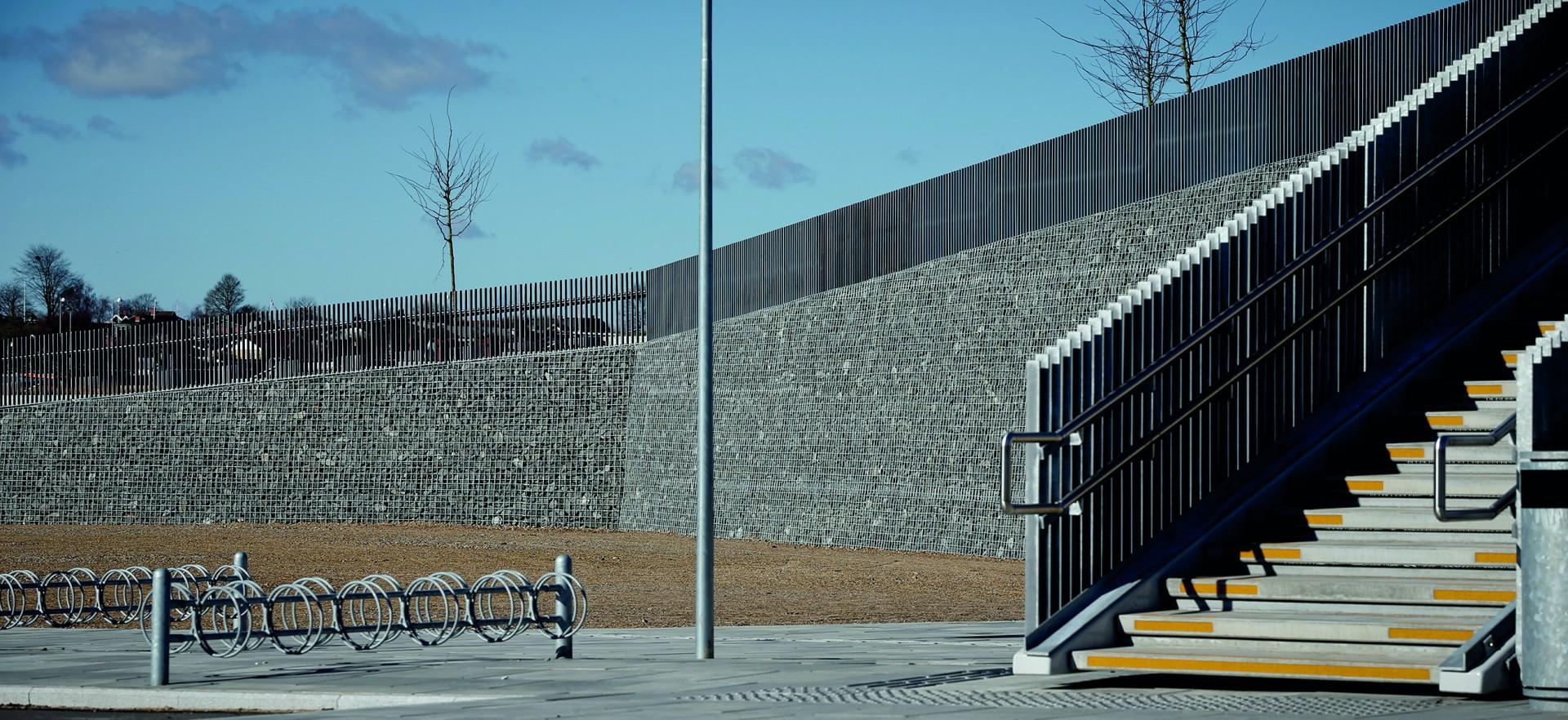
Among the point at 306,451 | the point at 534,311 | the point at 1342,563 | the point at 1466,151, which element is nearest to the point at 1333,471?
the point at 1342,563

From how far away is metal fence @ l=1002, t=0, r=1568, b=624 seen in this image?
10461mm

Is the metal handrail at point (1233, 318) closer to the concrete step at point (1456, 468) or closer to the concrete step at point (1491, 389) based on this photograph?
the concrete step at point (1491, 389)

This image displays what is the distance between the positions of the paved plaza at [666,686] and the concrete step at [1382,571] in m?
0.75

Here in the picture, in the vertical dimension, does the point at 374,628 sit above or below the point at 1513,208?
below

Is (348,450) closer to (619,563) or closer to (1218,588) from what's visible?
(619,563)

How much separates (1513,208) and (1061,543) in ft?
17.4

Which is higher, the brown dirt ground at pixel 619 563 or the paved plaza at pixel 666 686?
the paved plaza at pixel 666 686

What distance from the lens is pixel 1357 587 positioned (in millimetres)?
9977

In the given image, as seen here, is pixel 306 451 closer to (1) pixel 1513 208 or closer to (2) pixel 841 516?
(2) pixel 841 516

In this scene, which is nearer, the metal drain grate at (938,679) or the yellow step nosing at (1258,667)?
the yellow step nosing at (1258,667)

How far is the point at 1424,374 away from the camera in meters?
11.7

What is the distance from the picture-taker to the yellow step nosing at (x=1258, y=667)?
911cm

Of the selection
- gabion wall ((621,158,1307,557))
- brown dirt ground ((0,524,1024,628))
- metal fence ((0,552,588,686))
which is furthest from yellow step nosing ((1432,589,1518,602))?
gabion wall ((621,158,1307,557))

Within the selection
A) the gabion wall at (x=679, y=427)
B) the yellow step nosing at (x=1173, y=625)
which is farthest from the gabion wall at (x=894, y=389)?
the yellow step nosing at (x=1173, y=625)
